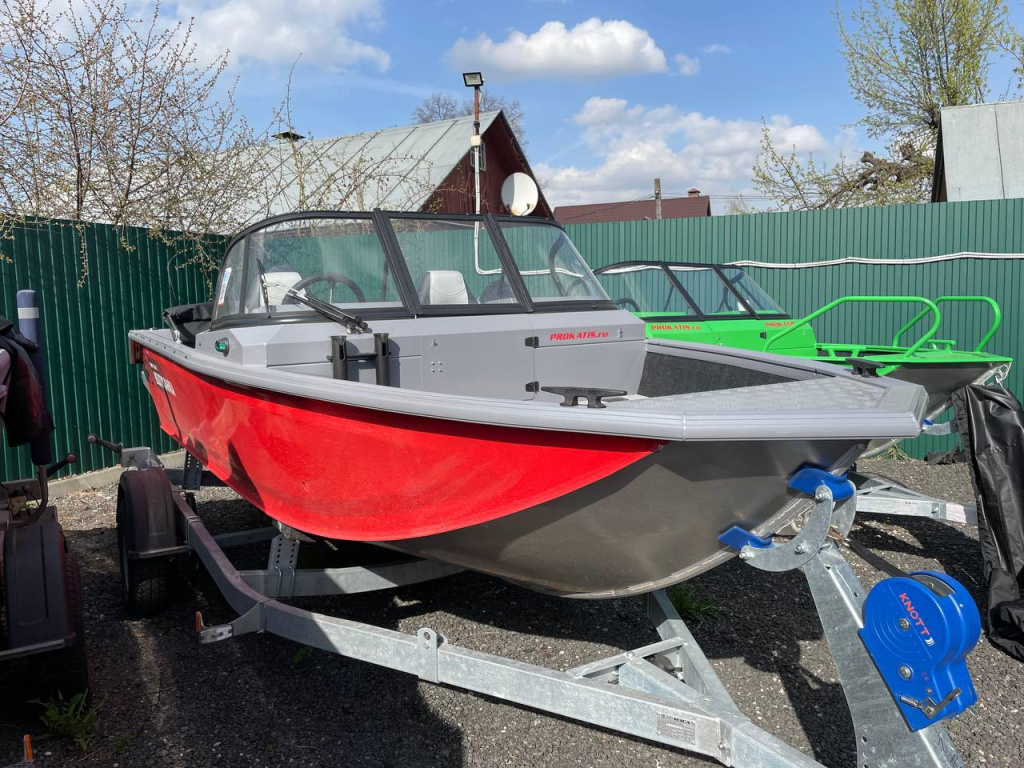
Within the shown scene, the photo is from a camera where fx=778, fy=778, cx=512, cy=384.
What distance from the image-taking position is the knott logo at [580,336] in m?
3.50

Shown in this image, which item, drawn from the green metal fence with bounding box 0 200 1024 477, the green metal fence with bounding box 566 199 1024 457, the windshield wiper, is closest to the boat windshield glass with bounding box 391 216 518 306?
the windshield wiper

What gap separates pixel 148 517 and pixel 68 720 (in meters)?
1.05

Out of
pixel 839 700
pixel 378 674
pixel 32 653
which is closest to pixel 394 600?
pixel 378 674

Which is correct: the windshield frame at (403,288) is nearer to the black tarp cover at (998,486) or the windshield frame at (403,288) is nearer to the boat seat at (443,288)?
the boat seat at (443,288)

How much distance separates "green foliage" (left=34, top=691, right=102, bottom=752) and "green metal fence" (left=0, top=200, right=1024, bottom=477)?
3803 millimetres

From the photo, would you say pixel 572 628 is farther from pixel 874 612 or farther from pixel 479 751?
pixel 874 612

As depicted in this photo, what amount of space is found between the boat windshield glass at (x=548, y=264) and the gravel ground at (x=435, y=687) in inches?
61.0

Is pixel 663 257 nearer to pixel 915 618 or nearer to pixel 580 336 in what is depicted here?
pixel 580 336

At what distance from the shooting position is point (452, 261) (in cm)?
374

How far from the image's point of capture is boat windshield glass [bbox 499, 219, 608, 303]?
12.7 ft

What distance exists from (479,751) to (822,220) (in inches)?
278

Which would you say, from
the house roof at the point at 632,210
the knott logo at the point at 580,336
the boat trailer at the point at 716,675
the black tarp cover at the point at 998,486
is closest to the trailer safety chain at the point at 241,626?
the boat trailer at the point at 716,675

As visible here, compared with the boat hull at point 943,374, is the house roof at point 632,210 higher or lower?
higher

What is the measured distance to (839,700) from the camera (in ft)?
9.66
